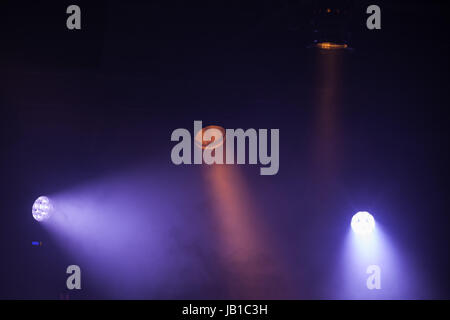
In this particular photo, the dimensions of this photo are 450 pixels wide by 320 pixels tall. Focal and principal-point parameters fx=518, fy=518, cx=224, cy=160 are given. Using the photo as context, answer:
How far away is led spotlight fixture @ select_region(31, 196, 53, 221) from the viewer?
17.4 ft

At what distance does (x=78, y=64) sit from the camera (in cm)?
527

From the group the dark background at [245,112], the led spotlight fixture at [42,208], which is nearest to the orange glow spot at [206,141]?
the dark background at [245,112]

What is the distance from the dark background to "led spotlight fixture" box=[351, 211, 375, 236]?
9 cm

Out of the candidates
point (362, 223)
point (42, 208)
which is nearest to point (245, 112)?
point (362, 223)

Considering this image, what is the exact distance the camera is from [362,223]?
227 inches

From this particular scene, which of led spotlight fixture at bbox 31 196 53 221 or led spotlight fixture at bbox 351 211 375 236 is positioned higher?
led spotlight fixture at bbox 31 196 53 221

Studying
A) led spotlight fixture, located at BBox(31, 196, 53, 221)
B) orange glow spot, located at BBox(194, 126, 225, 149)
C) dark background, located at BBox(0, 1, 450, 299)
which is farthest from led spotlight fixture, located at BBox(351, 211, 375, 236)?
led spotlight fixture, located at BBox(31, 196, 53, 221)

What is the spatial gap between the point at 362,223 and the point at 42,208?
3.44 meters

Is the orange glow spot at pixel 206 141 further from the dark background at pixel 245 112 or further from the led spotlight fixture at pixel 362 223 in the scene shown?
the led spotlight fixture at pixel 362 223

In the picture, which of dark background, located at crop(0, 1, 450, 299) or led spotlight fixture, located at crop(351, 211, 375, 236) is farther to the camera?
led spotlight fixture, located at crop(351, 211, 375, 236)

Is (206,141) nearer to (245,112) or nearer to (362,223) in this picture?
(245,112)

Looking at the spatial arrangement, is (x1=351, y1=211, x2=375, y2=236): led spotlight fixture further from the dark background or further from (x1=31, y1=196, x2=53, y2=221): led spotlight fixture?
(x1=31, y1=196, x2=53, y2=221): led spotlight fixture
